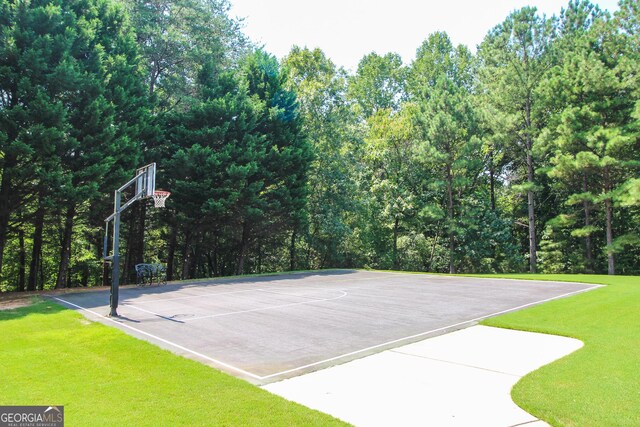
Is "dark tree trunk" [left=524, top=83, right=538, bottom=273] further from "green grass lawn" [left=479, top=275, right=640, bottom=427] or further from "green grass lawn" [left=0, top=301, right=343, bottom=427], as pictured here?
Answer: "green grass lawn" [left=0, top=301, right=343, bottom=427]

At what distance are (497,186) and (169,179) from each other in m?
28.1

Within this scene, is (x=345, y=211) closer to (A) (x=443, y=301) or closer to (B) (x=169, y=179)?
(B) (x=169, y=179)

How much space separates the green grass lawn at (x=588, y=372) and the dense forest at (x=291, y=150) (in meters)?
13.1

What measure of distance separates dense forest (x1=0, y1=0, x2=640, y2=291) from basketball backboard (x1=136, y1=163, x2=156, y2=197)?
279 inches

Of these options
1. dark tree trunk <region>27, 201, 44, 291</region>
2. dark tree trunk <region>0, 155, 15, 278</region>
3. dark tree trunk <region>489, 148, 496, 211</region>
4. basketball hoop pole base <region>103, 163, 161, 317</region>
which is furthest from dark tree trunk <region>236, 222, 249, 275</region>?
dark tree trunk <region>489, 148, 496, 211</region>

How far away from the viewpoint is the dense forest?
60.8ft

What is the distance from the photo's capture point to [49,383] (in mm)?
5852

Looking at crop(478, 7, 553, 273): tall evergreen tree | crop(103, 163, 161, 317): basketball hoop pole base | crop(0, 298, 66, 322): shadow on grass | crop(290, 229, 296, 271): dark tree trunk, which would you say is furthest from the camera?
crop(290, 229, 296, 271): dark tree trunk

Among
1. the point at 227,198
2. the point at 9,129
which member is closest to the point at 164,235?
the point at 227,198

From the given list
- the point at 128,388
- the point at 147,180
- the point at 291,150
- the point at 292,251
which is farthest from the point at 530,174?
the point at 128,388

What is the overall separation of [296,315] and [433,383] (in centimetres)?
617

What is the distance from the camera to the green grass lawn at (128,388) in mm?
4711

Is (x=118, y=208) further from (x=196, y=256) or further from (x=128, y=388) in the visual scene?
(x=196, y=256)

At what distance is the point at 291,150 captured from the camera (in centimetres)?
2814
